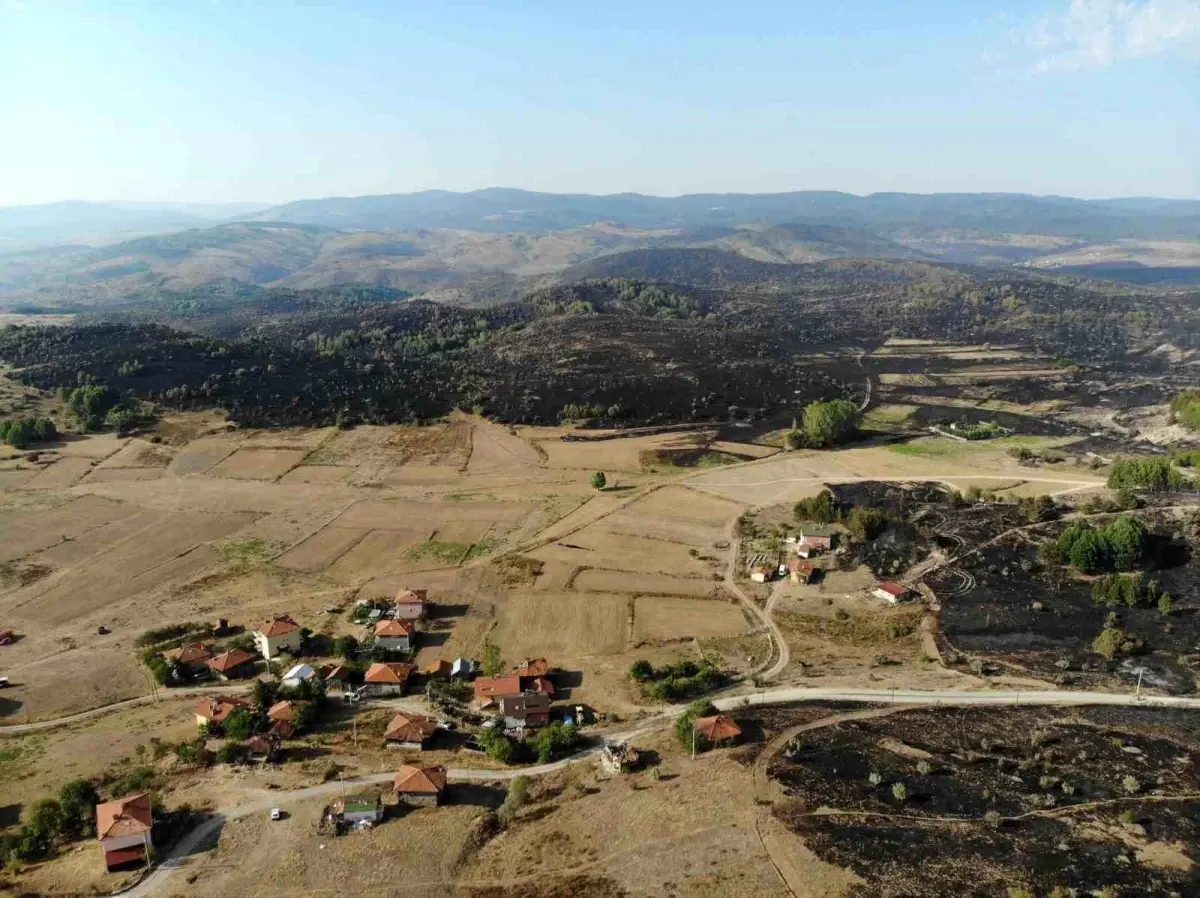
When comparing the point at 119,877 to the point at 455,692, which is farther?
the point at 455,692

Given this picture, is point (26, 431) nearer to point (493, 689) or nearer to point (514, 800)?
point (493, 689)

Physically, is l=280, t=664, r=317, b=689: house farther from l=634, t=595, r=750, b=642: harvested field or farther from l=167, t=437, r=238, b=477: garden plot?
l=167, t=437, r=238, b=477: garden plot

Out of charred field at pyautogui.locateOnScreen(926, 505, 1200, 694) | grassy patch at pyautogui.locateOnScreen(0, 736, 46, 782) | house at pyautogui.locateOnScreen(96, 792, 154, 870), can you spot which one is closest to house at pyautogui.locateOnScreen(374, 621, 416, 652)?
grassy patch at pyautogui.locateOnScreen(0, 736, 46, 782)

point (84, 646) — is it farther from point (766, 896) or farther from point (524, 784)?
point (766, 896)

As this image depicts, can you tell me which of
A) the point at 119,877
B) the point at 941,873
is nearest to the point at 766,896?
the point at 941,873

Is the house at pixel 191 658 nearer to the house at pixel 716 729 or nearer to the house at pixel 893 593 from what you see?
the house at pixel 716 729

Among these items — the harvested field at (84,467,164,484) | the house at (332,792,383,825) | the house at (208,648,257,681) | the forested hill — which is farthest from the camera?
the forested hill

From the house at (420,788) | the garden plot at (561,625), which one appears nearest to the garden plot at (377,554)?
the garden plot at (561,625)
